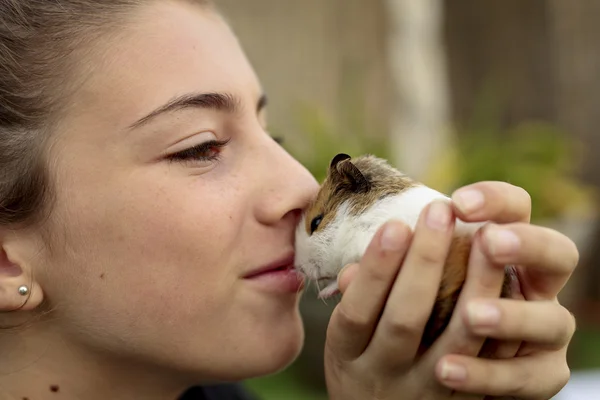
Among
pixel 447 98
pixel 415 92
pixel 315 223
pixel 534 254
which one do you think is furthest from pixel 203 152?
pixel 447 98

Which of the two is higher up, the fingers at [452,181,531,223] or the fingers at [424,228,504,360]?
the fingers at [452,181,531,223]

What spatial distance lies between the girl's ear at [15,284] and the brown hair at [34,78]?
58mm

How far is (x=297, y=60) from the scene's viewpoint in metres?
4.42

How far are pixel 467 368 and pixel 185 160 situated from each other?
586mm

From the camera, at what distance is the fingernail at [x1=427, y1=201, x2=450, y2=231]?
83 cm

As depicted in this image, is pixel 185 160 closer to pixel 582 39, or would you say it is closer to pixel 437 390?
pixel 437 390

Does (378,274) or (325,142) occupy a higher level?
(378,274)

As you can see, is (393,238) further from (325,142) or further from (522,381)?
(325,142)

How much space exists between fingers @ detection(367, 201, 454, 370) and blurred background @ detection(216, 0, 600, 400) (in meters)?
1.69

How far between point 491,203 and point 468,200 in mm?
35

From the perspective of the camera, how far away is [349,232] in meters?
1.07

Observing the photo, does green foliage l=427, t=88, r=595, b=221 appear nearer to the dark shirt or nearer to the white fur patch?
the dark shirt

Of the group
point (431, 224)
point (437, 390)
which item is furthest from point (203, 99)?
point (437, 390)

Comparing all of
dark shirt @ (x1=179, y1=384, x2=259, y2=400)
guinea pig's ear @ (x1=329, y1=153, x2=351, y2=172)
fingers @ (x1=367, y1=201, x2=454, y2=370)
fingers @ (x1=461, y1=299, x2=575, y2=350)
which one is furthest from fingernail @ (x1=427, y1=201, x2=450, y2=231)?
dark shirt @ (x1=179, y1=384, x2=259, y2=400)
